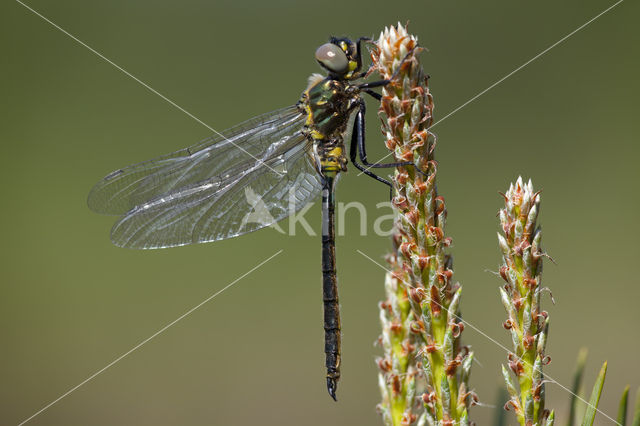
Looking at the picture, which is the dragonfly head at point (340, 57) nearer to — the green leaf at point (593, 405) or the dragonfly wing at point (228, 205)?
the dragonfly wing at point (228, 205)

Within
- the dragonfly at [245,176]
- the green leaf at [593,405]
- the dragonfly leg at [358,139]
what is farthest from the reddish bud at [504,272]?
the dragonfly at [245,176]

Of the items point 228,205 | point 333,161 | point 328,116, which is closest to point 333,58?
point 328,116

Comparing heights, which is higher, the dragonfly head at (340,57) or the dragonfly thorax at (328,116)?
the dragonfly head at (340,57)

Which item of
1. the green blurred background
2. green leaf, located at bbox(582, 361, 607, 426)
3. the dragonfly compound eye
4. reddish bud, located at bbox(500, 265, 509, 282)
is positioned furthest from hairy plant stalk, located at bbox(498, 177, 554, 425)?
the green blurred background

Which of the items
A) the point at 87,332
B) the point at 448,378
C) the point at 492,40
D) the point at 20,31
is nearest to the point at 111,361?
the point at 87,332

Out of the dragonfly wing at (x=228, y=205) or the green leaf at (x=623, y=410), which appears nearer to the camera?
the green leaf at (x=623, y=410)

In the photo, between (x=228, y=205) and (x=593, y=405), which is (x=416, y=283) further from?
(x=228, y=205)
